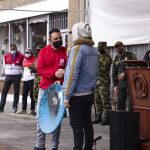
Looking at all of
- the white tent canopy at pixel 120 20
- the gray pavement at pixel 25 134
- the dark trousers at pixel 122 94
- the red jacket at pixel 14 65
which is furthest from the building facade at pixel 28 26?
the dark trousers at pixel 122 94

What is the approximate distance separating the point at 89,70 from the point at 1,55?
44.9 feet

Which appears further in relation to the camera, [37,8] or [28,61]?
[37,8]

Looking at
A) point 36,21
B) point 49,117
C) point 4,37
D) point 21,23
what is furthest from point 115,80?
point 4,37

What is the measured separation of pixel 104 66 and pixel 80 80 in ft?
14.2

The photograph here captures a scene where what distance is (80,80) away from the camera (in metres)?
6.97

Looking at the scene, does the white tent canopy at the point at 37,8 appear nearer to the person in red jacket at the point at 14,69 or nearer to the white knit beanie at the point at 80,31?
the person in red jacket at the point at 14,69

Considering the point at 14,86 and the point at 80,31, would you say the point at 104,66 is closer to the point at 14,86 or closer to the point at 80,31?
the point at 14,86

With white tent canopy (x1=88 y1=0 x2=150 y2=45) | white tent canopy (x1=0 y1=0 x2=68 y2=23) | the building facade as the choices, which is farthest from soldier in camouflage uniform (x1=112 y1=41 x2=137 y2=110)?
white tent canopy (x1=0 y1=0 x2=68 y2=23)

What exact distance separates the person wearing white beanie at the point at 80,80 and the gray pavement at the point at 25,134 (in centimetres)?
166

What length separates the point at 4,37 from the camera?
65.9 ft

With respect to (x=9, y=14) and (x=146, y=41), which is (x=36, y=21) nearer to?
(x=9, y=14)

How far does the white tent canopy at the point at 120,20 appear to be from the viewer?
10883 mm

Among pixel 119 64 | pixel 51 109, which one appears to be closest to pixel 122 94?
pixel 119 64

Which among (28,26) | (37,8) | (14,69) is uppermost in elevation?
(37,8)
